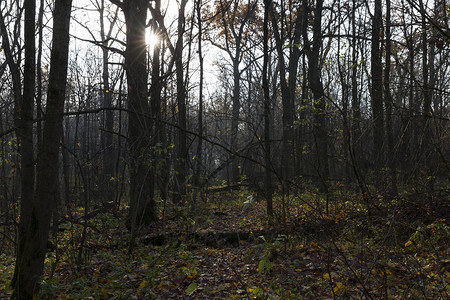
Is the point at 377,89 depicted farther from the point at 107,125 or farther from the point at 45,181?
the point at 107,125

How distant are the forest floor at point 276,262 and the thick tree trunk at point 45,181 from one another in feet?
0.74

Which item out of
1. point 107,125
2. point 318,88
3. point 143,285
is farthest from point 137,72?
point 107,125

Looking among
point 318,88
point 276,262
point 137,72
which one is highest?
point 318,88

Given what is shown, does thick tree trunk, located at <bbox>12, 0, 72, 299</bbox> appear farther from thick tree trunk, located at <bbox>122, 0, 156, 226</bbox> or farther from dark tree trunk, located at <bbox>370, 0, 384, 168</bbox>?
dark tree trunk, located at <bbox>370, 0, 384, 168</bbox>

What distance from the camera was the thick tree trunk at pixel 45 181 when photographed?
12.9 ft

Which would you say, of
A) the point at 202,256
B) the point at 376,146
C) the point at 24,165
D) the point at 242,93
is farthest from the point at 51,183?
the point at 242,93

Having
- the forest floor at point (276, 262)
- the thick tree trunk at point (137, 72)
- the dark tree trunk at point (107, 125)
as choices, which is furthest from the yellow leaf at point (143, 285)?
the dark tree trunk at point (107, 125)

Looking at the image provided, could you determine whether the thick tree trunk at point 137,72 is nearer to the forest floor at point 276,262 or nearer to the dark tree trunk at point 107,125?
the forest floor at point 276,262

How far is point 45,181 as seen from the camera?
3945 mm

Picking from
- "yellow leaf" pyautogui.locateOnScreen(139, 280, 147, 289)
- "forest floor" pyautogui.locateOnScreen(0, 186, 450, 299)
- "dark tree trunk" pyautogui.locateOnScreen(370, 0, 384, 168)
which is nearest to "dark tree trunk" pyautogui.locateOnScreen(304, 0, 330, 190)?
"dark tree trunk" pyautogui.locateOnScreen(370, 0, 384, 168)

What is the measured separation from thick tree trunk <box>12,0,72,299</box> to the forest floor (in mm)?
225

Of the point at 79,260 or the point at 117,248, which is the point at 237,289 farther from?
the point at 117,248

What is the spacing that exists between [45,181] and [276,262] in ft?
11.9

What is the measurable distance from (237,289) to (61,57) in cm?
364
